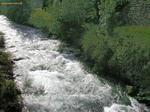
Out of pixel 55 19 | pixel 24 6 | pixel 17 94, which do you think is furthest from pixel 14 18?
pixel 17 94

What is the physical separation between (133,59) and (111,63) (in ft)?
4.85

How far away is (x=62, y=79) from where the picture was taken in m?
21.2

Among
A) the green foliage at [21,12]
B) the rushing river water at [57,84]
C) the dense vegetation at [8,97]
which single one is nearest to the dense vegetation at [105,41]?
the rushing river water at [57,84]

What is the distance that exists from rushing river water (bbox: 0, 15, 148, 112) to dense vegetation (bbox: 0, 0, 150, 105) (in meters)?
1.08

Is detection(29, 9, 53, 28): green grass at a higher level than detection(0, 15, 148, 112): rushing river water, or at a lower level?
higher

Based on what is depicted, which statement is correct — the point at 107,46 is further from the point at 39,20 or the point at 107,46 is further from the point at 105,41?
the point at 39,20

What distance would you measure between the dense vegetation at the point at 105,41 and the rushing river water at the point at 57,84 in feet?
3.55

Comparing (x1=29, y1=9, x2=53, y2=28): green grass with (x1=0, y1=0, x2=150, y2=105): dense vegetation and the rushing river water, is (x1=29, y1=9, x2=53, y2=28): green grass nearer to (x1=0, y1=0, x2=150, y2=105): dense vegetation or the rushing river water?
(x1=0, y1=0, x2=150, y2=105): dense vegetation

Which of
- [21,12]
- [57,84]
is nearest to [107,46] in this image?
[57,84]

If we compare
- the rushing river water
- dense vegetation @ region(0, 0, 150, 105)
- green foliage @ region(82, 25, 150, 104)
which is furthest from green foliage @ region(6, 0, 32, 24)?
green foliage @ region(82, 25, 150, 104)

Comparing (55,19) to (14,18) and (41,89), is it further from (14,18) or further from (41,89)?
(41,89)

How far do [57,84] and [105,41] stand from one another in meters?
4.84

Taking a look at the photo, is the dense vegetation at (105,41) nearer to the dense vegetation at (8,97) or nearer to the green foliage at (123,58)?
the green foliage at (123,58)

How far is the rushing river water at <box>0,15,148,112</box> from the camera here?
18281 millimetres
